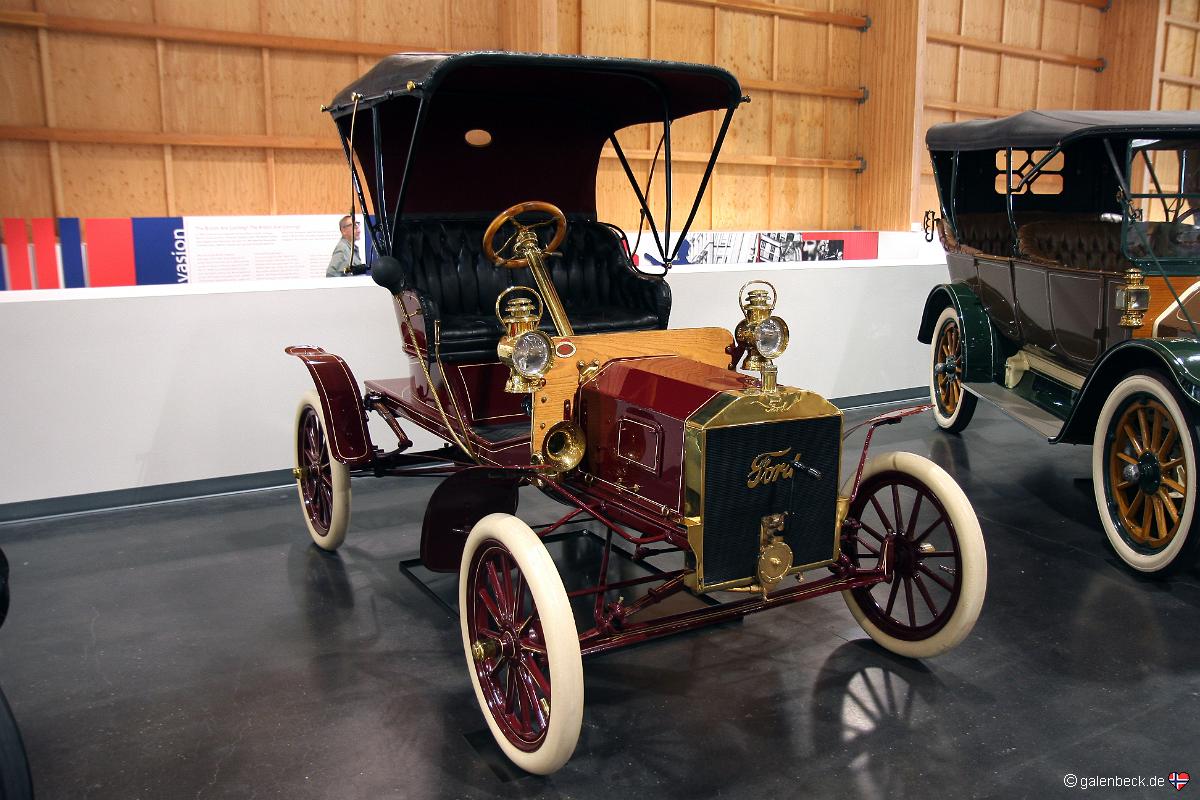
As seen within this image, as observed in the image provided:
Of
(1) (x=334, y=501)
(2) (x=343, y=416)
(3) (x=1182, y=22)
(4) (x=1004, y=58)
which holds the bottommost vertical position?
(1) (x=334, y=501)

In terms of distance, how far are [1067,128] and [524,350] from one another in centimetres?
306

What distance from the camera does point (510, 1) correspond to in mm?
7406

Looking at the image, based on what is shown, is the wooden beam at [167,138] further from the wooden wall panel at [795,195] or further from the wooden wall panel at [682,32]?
the wooden wall panel at [795,195]

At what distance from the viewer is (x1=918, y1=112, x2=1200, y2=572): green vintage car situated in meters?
3.72

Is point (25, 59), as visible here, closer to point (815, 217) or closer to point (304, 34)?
point (304, 34)

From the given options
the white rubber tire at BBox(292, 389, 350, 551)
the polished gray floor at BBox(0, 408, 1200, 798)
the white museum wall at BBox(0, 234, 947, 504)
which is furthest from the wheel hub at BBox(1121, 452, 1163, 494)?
the white museum wall at BBox(0, 234, 947, 504)

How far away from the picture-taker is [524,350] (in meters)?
2.76

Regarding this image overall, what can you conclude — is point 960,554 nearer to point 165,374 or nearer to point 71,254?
point 165,374

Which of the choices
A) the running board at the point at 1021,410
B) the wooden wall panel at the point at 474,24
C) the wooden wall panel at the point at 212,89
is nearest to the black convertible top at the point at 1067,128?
the running board at the point at 1021,410

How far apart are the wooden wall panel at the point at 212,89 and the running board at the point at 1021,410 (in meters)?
5.45

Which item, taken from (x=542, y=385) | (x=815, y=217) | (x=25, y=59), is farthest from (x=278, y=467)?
(x=815, y=217)

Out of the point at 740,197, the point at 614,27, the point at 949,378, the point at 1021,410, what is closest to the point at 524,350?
the point at 1021,410

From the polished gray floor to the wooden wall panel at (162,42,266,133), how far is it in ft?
12.7

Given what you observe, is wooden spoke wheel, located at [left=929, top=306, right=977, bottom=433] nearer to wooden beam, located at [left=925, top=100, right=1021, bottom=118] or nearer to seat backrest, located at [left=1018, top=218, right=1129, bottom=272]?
seat backrest, located at [left=1018, top=218, right=1129, bottom=272]
